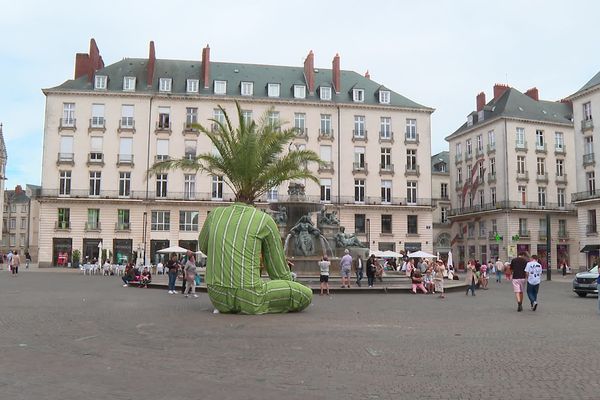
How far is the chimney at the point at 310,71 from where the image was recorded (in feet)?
205

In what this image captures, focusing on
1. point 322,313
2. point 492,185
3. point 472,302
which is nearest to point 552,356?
point 322,313

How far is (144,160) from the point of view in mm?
59031

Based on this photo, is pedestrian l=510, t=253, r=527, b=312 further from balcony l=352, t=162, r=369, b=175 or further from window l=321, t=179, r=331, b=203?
balcony l=352, t=162, r=369, b=175

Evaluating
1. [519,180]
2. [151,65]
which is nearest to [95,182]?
[151,65]

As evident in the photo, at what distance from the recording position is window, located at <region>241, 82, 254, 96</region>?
201 ft

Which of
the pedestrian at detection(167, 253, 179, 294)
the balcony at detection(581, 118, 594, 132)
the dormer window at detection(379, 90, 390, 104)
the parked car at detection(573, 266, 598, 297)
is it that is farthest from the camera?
the dormer window at detection(379, 90, 390, 104)

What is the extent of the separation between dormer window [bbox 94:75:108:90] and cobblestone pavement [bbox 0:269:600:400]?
4695 centimetres

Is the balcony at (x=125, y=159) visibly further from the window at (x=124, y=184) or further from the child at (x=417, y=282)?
the child at (x=417, y=282)

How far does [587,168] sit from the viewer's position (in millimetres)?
55188

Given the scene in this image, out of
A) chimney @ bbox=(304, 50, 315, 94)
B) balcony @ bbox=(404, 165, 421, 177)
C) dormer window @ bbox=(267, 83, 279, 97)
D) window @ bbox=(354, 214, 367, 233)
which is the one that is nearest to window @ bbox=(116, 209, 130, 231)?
dormer window @ bbox=(267, 83, 279, 97)

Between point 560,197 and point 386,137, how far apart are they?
21.3m

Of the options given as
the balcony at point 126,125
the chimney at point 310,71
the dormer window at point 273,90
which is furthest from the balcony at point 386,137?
the balcony at point 126,125

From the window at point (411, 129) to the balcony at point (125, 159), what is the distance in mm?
28579

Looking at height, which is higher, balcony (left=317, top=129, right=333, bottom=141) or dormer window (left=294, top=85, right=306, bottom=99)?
dormer window (left=294, top=85, right=306, bottom=99)
